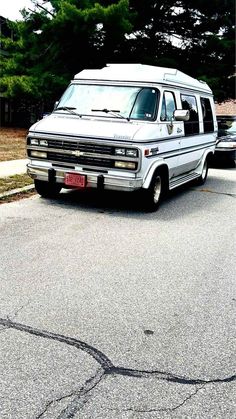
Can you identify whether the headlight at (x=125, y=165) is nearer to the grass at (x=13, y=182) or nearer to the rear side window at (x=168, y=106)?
the rear side window at (x=168, y=106)

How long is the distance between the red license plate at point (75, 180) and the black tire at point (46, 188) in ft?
2.54

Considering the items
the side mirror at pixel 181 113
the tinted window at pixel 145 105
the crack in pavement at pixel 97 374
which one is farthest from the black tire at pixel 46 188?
the crack in pavement at pixel 97 374

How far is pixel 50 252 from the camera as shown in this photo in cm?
532

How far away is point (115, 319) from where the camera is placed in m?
3.71

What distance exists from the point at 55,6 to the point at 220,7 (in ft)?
26.3

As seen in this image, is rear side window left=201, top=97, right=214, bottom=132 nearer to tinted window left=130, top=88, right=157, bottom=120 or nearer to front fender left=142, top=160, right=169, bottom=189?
tinted window left=130, top=88, right=157, bottom=120

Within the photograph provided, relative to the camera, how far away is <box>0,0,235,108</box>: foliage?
19688 millimetres

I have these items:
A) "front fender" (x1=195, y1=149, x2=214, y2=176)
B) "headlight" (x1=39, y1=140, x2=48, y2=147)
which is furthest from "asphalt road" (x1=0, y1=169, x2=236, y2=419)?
"front fender" (x1=195, y1=149, x2=214, y2=176)

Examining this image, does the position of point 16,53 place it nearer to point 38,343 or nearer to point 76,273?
point 76,273

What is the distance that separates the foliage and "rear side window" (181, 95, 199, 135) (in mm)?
10892

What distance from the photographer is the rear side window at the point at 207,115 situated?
10.6 meters

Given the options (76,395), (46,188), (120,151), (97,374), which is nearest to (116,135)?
(120,151)

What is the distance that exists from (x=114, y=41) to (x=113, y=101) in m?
13.9

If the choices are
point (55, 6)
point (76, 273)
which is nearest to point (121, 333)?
point (76, 273)
